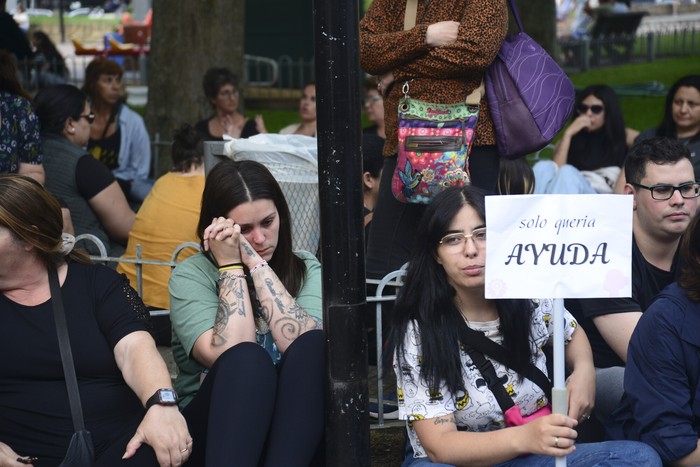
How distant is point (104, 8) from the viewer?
3616 centimetres

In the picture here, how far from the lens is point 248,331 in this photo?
378 cm

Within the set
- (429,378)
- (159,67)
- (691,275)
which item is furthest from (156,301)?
(159,67)

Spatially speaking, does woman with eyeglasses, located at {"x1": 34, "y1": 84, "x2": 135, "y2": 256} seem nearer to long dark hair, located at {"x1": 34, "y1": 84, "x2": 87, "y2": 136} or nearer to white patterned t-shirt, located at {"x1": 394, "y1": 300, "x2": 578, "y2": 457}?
long dark hair, located at {"x1": 34, "y1": 84, "x2": 87, "y2": 136}

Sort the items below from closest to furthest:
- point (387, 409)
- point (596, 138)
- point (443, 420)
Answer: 1. point (443, 420)
2. point (387, 409)
3. point (596, 138)

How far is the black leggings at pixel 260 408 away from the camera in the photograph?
11.3ft

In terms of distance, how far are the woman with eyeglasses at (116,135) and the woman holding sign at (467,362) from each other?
4.87m

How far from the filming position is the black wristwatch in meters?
3.45

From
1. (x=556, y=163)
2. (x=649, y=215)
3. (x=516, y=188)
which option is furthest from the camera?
(x=556, y=163)

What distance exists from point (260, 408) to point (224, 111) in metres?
5.20

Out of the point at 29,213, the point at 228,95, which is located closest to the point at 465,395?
the point at 29,213

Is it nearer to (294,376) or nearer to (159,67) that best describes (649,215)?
(294,376)

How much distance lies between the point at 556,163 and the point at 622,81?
34.5 ft

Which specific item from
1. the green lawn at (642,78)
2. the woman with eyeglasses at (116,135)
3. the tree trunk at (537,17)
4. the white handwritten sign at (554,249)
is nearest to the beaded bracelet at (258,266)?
the white handwritten sign at (554,249)

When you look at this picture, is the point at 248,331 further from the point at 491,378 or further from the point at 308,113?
the point at 308,113
